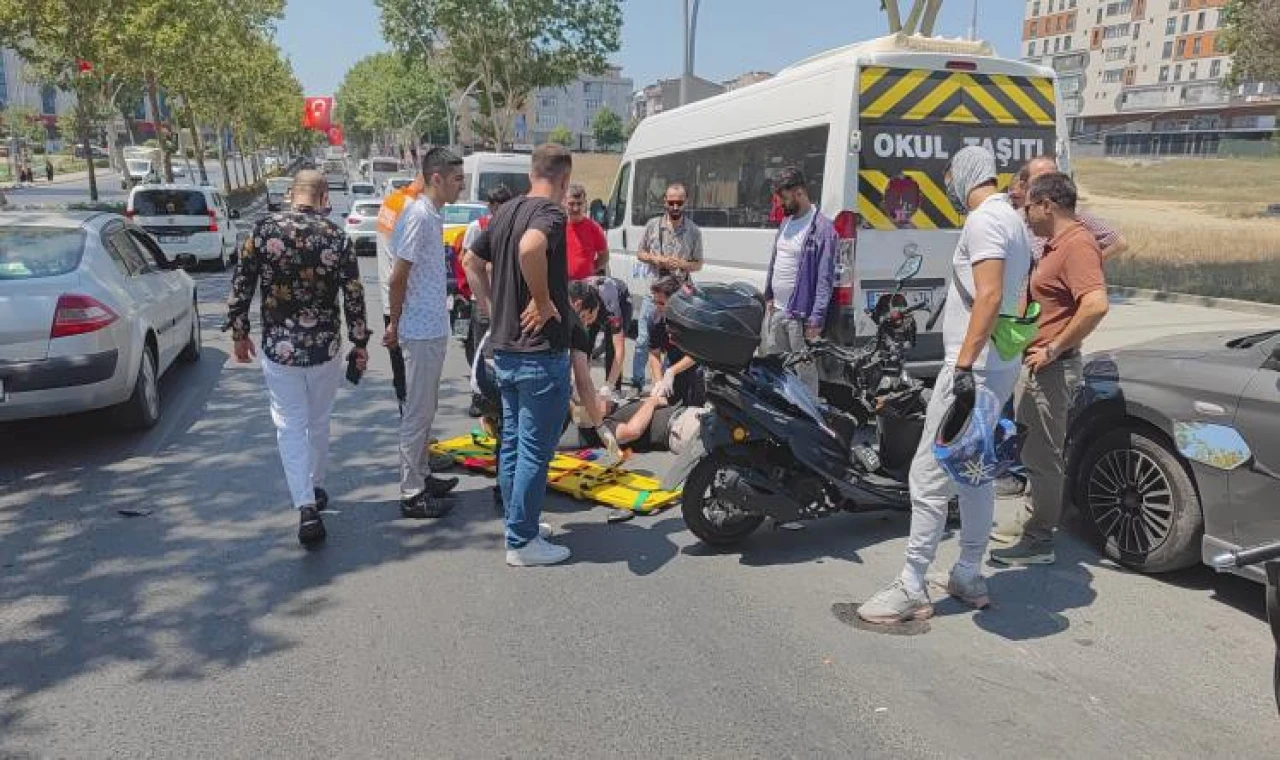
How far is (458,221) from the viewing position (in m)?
15.1

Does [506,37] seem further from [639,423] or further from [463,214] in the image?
[639,423]

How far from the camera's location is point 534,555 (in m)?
4.29

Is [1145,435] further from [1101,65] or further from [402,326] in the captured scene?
[1101,65]

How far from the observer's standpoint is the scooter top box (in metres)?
4.37

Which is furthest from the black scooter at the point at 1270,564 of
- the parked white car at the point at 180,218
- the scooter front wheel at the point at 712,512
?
the parked white car at the point at 180,218

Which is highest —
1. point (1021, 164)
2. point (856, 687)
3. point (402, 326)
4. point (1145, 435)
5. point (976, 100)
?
point (976, 100)

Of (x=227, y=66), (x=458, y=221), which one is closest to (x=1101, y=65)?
(x=227, y=66)

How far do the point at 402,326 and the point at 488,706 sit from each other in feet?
7.44

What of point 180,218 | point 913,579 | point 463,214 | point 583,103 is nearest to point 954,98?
point 913,579

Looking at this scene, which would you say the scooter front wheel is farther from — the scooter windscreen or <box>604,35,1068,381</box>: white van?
<box>604,35,1068,381</box>: white van

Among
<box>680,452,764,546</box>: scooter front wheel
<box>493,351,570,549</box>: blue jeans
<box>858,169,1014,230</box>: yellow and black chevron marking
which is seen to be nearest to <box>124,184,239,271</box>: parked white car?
<box>858,169,1014,230</box>: yellow and black chevron marking

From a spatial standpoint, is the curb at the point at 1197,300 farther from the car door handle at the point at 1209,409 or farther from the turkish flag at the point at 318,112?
the turkish flag at the point at 318,112

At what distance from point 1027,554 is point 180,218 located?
630 inches

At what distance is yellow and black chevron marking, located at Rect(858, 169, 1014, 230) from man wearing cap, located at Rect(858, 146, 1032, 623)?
2.60 meters
